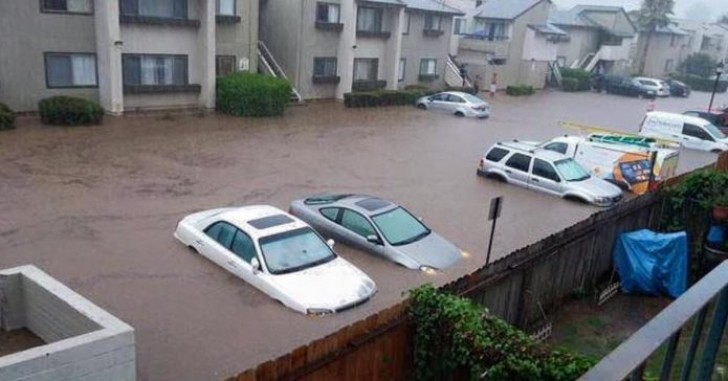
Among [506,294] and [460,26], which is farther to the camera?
[460,26]

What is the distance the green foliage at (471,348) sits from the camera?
24.0 feet

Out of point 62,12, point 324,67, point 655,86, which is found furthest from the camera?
point 655,86

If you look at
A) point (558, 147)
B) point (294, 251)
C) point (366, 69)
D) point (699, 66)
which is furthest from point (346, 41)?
point (699, 66)

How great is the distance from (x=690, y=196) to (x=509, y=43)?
35.7 m

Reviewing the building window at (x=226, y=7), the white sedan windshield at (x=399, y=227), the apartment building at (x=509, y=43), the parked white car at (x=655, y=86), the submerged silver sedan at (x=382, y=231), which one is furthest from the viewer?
the parked white car at (x=655, y=86)

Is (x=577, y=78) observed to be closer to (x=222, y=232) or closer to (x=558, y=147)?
(x=558, y=147)

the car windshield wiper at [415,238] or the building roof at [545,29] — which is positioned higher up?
the building roof at [545,29]

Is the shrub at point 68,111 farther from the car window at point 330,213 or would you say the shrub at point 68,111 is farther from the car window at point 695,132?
the car window at point 695,132

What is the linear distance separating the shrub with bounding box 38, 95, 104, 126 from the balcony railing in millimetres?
25947

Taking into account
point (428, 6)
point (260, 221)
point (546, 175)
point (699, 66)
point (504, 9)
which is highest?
point (504, 9)

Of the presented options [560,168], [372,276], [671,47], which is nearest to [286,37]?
[560,168]

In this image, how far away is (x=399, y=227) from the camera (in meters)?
13.9

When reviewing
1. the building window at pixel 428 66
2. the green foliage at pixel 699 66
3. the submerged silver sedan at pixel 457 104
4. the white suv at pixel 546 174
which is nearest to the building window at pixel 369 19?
the submerged silver sedan at pixel 457 104

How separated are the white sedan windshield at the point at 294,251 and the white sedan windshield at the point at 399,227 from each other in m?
1.76
